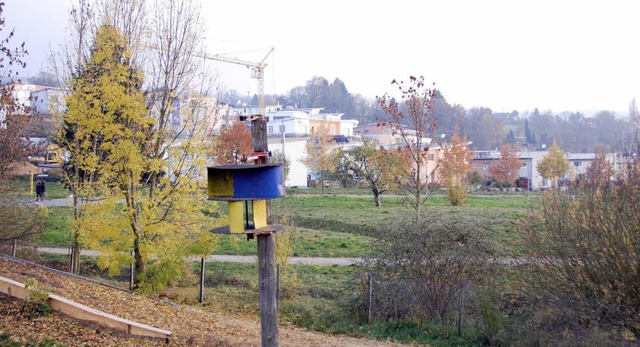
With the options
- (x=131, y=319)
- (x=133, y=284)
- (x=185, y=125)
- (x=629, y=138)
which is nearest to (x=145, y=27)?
(x=185, y=125)

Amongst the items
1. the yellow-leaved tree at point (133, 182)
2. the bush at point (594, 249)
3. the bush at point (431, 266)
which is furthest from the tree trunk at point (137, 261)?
the bush at point (594, 249)

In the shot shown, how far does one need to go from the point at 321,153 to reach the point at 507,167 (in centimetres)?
1973

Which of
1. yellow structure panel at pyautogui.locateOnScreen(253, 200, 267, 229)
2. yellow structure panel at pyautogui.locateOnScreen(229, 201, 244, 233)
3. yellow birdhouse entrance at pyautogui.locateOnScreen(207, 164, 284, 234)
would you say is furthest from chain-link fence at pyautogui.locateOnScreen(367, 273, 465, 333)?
yellow structure panel at pyautogui.locateOnScreen(229, 201, 244, 233)

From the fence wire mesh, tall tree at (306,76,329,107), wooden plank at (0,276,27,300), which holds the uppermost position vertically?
tall tree at (306,76,329,107)

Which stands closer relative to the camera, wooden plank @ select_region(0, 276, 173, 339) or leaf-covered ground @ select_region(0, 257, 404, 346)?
leaf-covered ground @ select_region(0, 257, 404, 346)

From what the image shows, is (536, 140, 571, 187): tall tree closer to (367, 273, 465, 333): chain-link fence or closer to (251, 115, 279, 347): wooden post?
(367, 273, 465, 333): chain-link fence

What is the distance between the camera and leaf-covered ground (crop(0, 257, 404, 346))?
891 cm

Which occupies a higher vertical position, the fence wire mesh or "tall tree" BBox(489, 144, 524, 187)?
"tall tree" BBox(489, 144, 524, 187)

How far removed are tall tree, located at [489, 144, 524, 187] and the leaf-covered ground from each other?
5165 cm

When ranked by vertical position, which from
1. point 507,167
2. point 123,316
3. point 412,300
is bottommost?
point 412,300

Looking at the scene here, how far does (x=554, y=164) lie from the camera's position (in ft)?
177

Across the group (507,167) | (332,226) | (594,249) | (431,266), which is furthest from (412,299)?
(507,167)

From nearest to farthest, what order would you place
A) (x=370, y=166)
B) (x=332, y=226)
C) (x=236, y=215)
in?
1. (x=236, y=215)
2. (x=332, y=226)
3. (x=370, y=166)

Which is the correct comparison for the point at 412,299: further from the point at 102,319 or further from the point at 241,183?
the point at 241,183
